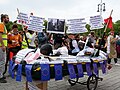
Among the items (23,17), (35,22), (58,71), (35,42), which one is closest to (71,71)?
(58,71)

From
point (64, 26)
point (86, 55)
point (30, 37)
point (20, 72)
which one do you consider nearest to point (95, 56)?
point (86, 55)

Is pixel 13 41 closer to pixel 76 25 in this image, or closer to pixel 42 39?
pixel 42 39

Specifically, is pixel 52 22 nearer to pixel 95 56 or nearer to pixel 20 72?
pixel 95 56

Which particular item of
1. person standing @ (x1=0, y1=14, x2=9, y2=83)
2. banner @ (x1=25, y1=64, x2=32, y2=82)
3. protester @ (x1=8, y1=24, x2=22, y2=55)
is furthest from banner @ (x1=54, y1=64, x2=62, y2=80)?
protester @ (x1=8, y1=24, x2=22, y2=55)

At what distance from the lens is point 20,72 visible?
479 cm

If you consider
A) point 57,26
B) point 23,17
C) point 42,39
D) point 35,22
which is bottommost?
point 42,39

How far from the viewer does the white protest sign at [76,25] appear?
20.0 ft

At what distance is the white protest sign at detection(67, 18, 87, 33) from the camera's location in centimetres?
609

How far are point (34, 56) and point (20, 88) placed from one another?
70.5 inches

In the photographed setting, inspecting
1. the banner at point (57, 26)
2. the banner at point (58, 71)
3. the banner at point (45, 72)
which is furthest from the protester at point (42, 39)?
the banner at point (45, 72)

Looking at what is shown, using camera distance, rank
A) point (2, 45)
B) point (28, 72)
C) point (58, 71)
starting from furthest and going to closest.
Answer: point (2, 45) → point (58, 71) → point (28, 72)

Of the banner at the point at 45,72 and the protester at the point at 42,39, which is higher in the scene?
the protester at the point at 42,39

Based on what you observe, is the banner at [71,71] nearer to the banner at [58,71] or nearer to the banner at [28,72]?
the banner at [58,71]

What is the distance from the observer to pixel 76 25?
20.0ft
